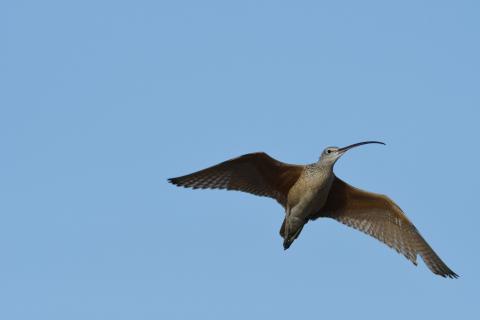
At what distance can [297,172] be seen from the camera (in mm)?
17891

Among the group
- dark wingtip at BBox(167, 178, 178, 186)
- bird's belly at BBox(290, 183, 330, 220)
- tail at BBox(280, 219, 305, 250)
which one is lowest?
tail at BBox(280, 219, 305, 250)

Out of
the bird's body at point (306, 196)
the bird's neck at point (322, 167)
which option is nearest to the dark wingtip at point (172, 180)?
the bird's body at point (306, 196)

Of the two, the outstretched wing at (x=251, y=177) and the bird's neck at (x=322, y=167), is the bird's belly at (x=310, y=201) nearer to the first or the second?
the bird's neck at (x=322, y=167)

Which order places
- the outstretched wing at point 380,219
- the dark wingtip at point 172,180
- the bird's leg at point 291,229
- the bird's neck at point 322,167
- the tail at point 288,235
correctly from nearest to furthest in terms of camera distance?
the bird's neck at point 322,167 < the dark wingtip at point 172,180 < the bird's leg at point 291,229 < the tail at point 288,235 < the outstretched wing at point 380,219

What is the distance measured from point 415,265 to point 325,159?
3683 mm

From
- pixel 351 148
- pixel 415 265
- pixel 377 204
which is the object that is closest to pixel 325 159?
pixel 351 148

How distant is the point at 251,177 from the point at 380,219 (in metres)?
3.54

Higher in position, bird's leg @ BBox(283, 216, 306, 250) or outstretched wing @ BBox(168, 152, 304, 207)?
outstretched wing @ BBox(168, 152, 304, 207)

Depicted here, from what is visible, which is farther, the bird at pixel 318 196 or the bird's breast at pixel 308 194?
the bird at pixel 318 196

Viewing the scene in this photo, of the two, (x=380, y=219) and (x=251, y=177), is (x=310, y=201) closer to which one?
(x=251, y=177)

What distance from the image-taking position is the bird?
57.3ft

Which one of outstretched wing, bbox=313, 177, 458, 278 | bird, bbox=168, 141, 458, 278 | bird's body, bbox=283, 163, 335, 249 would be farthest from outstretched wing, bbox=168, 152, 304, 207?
outstretched wing, bbox=313, 177, 458, 278

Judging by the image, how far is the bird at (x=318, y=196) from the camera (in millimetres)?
17469

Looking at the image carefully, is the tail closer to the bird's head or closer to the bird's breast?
the bird's breast
